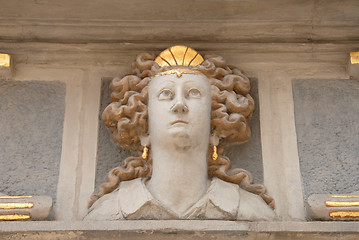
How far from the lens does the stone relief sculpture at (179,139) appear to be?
Result: 328 centimetres

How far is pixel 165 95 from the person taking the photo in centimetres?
344

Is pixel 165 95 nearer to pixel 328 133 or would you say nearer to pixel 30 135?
pixel 30 135

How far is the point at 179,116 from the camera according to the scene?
132 inches

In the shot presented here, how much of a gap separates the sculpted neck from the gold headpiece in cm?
40

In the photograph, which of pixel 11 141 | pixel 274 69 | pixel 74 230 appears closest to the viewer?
pixel 74 230

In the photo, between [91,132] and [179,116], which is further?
[91,132]

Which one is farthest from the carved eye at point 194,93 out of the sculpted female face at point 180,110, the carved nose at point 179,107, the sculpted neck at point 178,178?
the sculpted neck at point 178,178

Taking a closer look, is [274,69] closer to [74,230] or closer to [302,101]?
[302,101]

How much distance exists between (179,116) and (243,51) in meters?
0.64

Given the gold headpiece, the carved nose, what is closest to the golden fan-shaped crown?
the gold headpiece

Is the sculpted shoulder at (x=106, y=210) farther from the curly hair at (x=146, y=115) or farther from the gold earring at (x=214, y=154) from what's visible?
the gold earring at (x=214, y=154)

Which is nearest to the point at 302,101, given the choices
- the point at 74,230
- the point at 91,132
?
the point at 91,132

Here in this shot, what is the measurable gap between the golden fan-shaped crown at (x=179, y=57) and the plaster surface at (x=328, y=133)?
1.60 ft

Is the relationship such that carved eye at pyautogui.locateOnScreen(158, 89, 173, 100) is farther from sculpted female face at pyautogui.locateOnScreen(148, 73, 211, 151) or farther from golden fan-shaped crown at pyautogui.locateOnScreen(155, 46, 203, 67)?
golden fan-shaped crown at pyautogui.locateOnScreen(155, 46, 203, 67)
